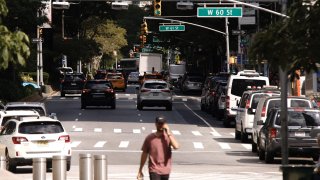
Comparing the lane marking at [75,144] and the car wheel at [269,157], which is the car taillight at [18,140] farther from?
the lane marking at [75,144]

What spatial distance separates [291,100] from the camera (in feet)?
117

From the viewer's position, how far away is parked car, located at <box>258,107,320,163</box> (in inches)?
1192

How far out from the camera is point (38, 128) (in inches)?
1114

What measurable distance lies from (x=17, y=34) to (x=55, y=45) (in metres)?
87.0

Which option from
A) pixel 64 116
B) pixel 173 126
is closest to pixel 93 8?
pixel 64 116

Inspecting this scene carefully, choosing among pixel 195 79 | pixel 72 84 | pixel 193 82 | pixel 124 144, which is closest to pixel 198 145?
pixel 124 144

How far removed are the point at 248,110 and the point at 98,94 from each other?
75.6 feet

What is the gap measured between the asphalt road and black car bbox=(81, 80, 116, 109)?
22.1 inches

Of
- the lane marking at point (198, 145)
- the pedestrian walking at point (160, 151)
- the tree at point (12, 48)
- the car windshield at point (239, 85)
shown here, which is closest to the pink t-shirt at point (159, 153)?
the pedestrian walking at point (160, 151)

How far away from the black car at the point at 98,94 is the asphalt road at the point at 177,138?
56 centimetres

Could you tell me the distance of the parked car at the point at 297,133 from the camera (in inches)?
1192

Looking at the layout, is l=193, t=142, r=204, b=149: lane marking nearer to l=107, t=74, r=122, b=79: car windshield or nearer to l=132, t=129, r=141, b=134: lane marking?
l=132, t=129, r=141, b=134: lane marking

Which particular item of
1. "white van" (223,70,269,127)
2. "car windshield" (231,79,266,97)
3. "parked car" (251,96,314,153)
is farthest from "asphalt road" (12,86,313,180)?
"car windshield" (231,79,266,97)

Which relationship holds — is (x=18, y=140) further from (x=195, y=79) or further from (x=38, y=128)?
(x=195, y=79)
